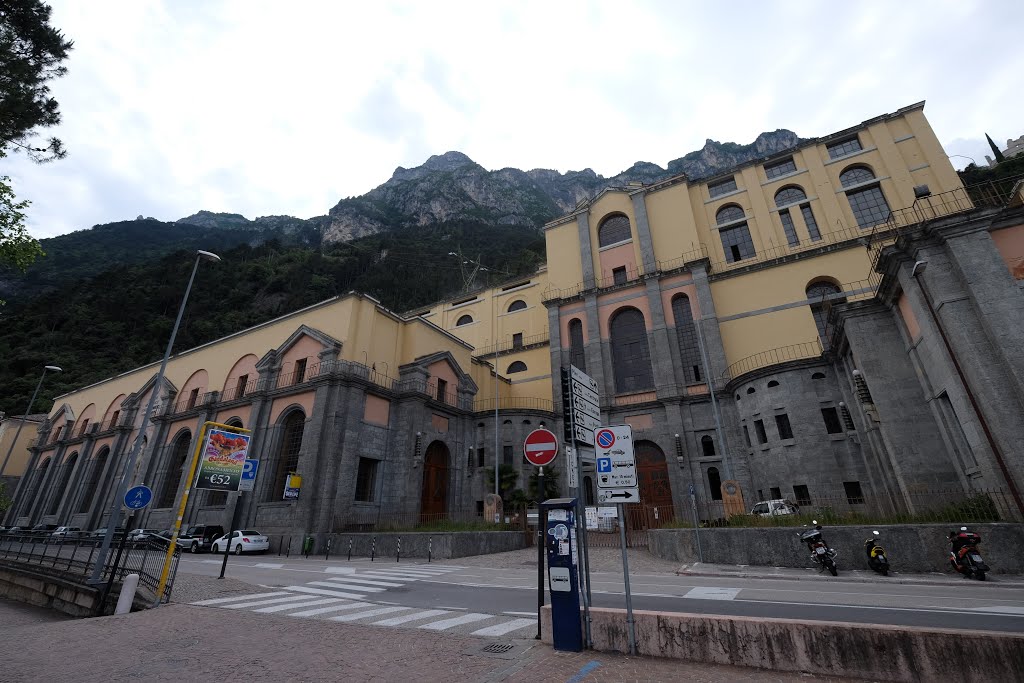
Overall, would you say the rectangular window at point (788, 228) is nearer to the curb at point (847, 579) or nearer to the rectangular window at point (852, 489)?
the rectangular window at point (852, 489)

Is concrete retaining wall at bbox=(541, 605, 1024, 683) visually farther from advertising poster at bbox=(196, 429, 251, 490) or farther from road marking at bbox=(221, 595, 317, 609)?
advertising poster at bbox=(196, 429, 251, 490)

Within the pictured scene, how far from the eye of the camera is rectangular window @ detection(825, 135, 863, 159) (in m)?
30.3

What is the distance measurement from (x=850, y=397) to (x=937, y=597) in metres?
13.1

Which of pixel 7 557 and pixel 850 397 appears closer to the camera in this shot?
pixel 7 557

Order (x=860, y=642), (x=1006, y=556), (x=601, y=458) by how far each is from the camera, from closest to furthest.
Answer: (x=860, y=642)
(x=601, y=458)
(x=1006, y=556)

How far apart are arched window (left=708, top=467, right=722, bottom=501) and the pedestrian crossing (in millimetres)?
17644

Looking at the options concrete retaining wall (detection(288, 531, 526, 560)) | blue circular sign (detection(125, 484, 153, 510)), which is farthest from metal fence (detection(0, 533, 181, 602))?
concrete retaining wall (detection(288, 531, 526, 560))

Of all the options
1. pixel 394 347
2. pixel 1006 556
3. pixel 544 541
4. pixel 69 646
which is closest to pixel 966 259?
pixel 1006 556

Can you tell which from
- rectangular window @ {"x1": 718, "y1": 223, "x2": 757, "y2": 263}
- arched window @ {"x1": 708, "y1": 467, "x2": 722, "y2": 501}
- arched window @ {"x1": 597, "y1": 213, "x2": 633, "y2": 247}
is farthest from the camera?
arched window @ {"x1": 597, "y1": 213, "x2": 633, "y2": 247}

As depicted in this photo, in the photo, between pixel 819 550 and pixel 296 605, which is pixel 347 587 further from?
pixel 819 550

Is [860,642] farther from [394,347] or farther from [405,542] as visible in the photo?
[394,347]

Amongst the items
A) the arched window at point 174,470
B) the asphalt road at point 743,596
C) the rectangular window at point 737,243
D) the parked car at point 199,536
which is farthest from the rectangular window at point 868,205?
the arched window at point 174,470

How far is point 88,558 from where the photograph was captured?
13531 mm

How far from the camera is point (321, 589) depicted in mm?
11797
